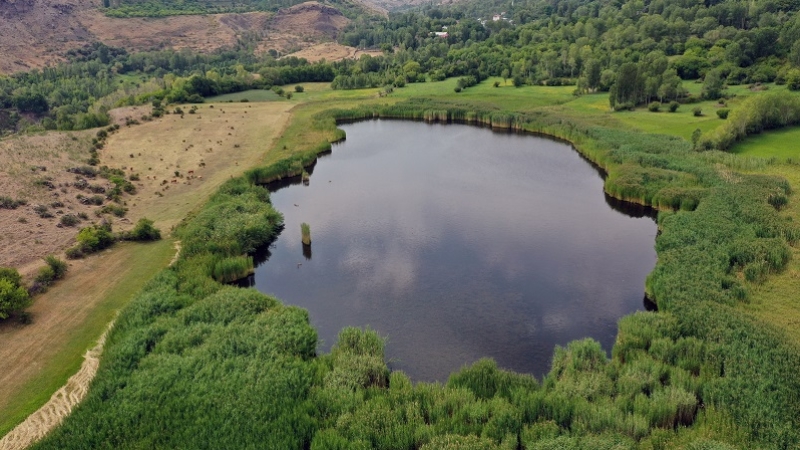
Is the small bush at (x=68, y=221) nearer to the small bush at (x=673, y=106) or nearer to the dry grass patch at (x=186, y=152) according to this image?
the dry grass patch at (x=186, y=152)

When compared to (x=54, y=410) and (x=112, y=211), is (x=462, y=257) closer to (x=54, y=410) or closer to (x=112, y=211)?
(x=54, y=410)

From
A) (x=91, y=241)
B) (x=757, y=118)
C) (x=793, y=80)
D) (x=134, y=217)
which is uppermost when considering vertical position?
(x=793, y=80)

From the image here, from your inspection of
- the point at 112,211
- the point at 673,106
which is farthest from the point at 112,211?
the point at 673,106

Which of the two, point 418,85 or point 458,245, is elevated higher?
point 418,85

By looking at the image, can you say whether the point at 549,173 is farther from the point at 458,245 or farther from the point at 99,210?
the point at 99,210

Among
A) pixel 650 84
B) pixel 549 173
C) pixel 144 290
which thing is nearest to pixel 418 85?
pixel 650 84

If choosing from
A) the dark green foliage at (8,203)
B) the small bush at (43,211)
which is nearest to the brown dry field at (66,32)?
the dark green foliage at (8,203)
